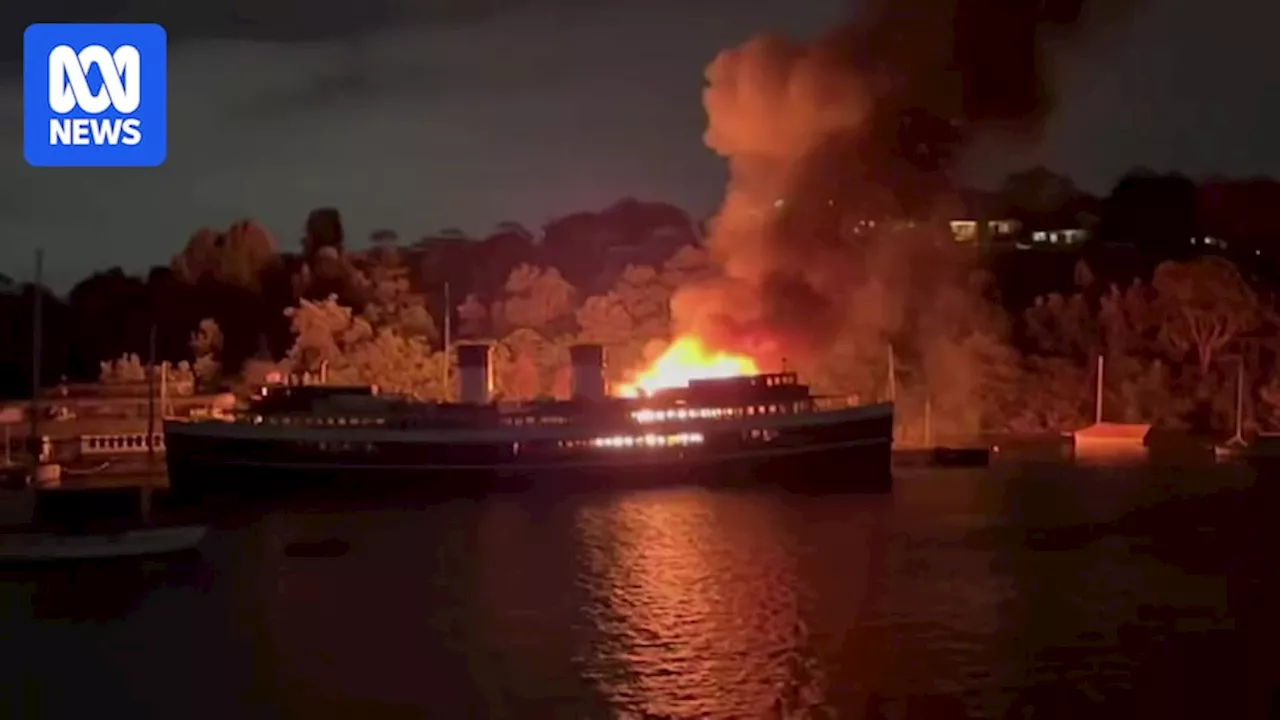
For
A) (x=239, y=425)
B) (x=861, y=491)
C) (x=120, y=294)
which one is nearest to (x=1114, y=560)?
(x=861, y=491)

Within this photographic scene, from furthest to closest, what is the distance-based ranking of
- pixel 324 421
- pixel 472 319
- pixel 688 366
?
pixel 472 319
pixel 688 366
pixel 324 421

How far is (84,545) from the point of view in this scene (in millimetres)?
26953

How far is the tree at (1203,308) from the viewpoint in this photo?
64.7 metres

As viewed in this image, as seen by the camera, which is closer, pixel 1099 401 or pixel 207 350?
pixel 1099 401

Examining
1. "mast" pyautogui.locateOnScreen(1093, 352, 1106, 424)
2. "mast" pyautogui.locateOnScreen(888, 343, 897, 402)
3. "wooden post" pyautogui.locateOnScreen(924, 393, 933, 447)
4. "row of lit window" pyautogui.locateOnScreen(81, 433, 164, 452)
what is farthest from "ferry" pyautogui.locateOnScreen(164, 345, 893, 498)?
"mast" pyautogui.locateOnScreen(1093, 352, 1106, 424)

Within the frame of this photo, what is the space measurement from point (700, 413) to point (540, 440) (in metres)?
4.34

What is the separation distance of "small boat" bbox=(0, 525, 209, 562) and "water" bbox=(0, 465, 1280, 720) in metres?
0.31

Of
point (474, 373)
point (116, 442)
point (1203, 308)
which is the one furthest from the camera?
point (1203, 308)

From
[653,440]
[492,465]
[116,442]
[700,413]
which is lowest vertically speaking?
[492,465]

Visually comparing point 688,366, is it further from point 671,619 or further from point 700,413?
point 671,619

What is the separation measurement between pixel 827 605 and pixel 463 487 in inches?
714

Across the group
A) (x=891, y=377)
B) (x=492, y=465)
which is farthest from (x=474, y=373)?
(x=891, y=377)

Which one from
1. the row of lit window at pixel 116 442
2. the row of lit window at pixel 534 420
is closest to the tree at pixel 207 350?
the row of lit window at pixel 116 442

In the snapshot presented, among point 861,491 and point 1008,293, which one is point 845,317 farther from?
point 1008,293
